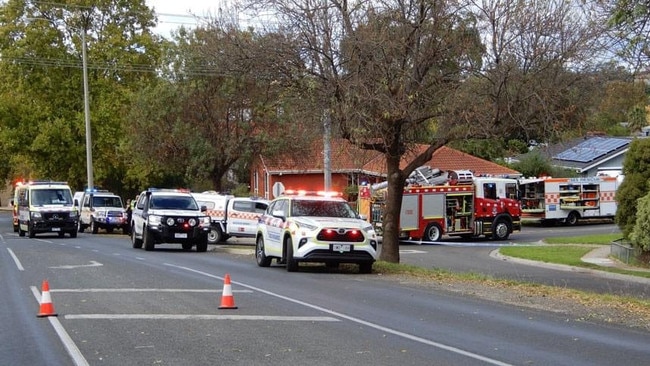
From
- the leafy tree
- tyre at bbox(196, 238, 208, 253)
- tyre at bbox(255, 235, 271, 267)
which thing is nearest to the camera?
tyre at bbox(255, 235, 271, 267)

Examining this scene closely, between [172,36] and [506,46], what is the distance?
25.6 m

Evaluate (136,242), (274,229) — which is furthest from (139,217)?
(274,229)

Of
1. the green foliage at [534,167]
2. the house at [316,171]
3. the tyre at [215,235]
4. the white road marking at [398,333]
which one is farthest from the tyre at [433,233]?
the white road marking at [398,333]

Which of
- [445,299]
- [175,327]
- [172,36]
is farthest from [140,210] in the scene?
[175,327]

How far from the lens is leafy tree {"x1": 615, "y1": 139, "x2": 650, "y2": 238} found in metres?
26.7

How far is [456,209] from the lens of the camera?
39188 millimetres

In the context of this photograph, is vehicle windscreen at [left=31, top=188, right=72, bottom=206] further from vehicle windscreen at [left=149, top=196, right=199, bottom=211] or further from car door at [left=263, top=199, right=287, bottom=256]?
car door at [left=263, top=199, right=287, bottom=256]

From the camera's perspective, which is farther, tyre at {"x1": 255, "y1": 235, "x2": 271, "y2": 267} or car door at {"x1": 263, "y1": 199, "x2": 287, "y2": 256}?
tyre at {"x1": 255, "y1": 235, "x2": 271, "y2": 267}

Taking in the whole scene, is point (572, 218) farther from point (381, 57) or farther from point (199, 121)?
point (381, 57)

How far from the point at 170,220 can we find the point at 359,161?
814 centimetres

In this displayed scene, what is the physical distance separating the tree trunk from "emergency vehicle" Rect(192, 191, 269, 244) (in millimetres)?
13006

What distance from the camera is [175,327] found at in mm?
11211

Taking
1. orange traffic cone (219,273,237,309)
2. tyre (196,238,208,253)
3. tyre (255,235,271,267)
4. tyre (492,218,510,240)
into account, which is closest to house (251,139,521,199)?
tyre (492,218,510,240)

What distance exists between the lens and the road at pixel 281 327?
9.32 meters
